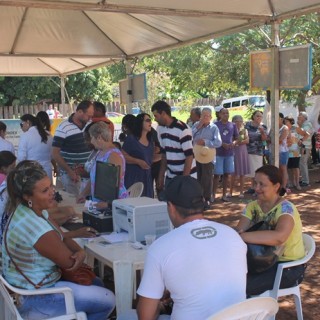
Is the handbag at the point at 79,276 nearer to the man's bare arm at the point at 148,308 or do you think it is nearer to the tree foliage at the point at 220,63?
the man's bare arm at the point at 148,308

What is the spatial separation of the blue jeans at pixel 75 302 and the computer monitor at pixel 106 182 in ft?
2.72

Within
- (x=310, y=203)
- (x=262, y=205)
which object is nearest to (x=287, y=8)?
(x=262, y=205)

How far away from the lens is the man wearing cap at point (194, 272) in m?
1.89

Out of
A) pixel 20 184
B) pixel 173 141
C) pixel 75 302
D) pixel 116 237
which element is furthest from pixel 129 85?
pixel 75 302

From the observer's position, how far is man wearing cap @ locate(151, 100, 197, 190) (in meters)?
5.75

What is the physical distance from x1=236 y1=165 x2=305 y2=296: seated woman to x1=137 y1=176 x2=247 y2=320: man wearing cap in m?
0.96

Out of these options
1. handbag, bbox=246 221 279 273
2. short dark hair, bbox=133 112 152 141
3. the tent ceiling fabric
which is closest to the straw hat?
the tent ceiling fabric

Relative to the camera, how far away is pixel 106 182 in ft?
12.0

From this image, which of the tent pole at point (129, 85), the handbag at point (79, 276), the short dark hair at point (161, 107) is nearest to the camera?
the handbag at point (79, 276)

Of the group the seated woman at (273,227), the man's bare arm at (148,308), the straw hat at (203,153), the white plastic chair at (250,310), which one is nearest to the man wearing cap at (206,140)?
the straw hat at (203,153)

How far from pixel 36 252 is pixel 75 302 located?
0.41 meters

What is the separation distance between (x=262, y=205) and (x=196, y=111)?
5.27 m

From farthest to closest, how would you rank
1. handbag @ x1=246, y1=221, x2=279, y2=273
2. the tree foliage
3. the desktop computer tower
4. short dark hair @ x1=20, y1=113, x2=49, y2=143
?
the tree foliage, short dark hair @ x1=20, y1=113, x2=49, y2=143, the desktop computer tower, handbag @ x1=246, y1=221, x2=279, y2=273

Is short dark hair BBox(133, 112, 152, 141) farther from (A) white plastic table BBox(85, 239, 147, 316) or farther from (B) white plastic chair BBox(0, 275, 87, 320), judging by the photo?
(B) white plastic chair BBox(0, 275, 87, 320)
